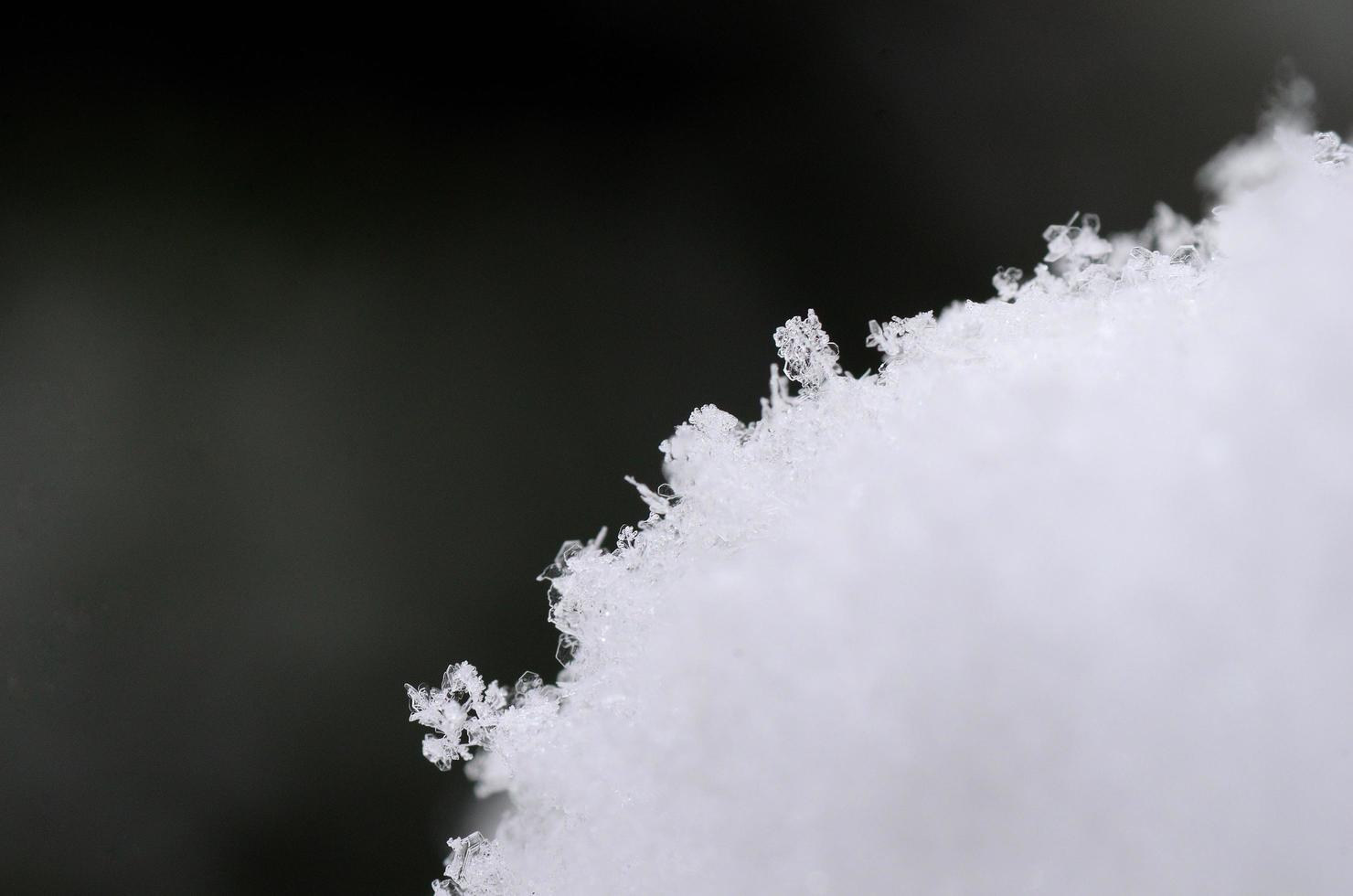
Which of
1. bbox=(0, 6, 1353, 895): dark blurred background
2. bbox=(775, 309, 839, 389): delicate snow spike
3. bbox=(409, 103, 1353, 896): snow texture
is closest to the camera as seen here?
bbox=(409, 103, 1353, 896): snow texture

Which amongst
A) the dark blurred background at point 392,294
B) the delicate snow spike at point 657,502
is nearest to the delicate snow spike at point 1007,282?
the dark blurred background at point 392,294

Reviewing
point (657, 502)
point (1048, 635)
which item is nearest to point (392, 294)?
point (657, 502)

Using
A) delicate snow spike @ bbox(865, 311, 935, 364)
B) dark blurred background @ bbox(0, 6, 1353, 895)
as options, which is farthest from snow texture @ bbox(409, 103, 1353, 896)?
dark blurred background @ bbox(0, 6, 1353, 895)

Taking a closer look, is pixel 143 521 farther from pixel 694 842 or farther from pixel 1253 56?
pixel 1253 56

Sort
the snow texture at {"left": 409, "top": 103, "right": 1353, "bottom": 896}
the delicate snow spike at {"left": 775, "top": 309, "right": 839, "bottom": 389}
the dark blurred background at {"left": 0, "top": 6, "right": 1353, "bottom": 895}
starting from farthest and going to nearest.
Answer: the dark blurred background at {"left": 0, "top": 6, "right": 1353, "bottom": 895} → the delicate snow spike at {"left": 775, "top": 309, "right": 839, "bottom": 389} → the snow texture at {"left": 409, "top": 103, "right": 1353, "bottom": 896}

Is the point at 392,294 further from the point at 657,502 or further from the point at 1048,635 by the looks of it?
the point at 1048,635

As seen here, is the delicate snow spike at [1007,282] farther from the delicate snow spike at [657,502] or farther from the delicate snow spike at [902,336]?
the delicate snow spike at [657,502]

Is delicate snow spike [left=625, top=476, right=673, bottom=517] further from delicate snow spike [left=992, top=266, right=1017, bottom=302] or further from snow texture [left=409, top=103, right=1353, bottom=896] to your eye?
delicate snow spike [left=992, top=266, right=1017, bottom=302]
